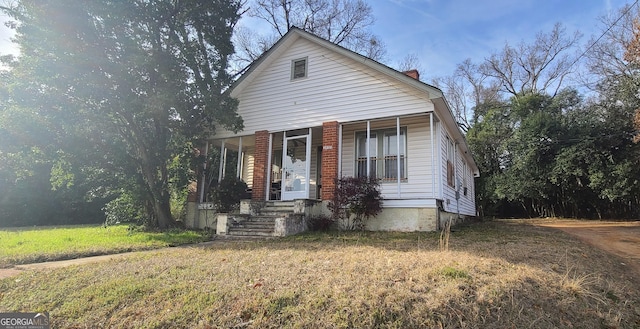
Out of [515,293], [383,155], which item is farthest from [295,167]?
[515,293]

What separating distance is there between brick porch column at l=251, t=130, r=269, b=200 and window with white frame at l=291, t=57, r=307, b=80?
90.0 inches

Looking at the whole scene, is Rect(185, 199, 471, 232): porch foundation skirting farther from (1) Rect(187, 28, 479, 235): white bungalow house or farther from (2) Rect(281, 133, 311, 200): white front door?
(2) Rect(281, 133, 311, 200): white front door

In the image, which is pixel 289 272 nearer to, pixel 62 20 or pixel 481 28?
pixel 62 20

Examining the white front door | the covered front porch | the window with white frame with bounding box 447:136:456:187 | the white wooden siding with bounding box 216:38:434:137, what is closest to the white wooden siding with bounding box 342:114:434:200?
the covered front porch

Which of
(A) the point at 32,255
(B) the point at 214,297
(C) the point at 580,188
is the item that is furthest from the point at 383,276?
(C) the point at 580,188

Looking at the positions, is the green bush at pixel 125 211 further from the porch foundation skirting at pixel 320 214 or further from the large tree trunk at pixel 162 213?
the porch foundation skirting at pixel 320 214

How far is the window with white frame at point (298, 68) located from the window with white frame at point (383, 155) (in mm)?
2948

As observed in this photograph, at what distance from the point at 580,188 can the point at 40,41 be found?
26.7m

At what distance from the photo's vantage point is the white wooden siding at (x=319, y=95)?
10797 mm

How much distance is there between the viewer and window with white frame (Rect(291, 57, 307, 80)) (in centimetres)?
1245

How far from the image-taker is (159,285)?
13.5ft

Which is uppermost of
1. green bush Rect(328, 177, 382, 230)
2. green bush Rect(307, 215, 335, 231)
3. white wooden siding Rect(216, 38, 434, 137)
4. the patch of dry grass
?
white wooden siding Rect(216, 38, 434, 137)

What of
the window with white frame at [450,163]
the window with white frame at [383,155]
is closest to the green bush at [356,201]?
the window with white frame at [383,155]

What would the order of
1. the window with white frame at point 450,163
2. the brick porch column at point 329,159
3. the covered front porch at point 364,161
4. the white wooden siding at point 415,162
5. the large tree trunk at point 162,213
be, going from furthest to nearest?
the window with white frame at point 450,163
the large tree trunk at point 162,213
the brick porch column at point 329,159
the white wooden siding at point 415,162
the covered front porch at point 364,161
